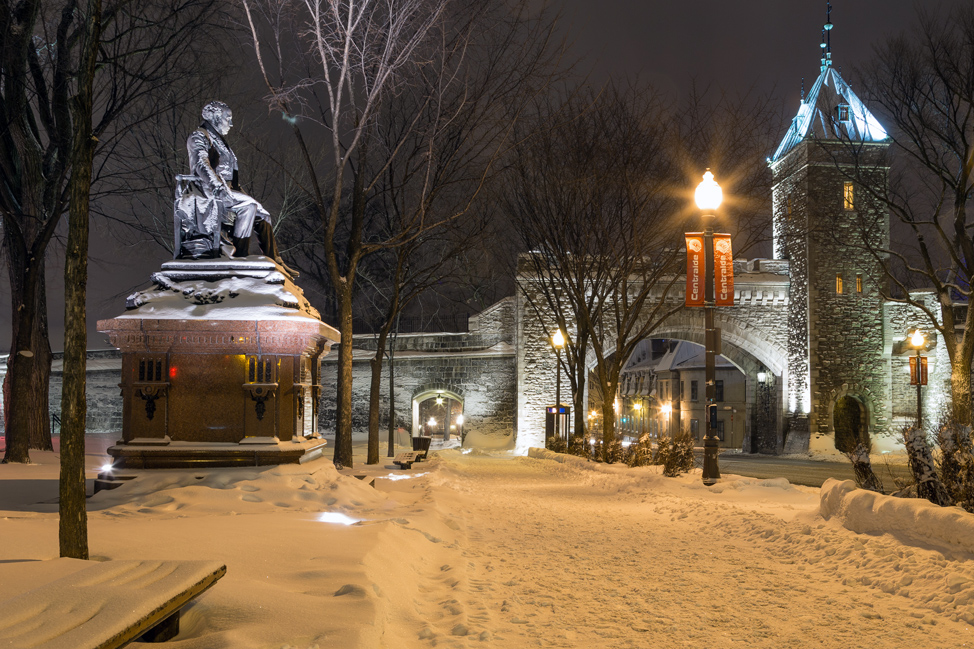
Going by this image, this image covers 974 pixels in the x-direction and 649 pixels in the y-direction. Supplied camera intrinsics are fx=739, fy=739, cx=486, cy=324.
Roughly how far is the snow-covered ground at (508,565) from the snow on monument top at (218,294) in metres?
1.67

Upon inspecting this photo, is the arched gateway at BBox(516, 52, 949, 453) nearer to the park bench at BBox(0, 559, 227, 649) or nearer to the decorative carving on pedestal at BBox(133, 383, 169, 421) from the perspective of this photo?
the decorative carving on pedestal at BBox(133, 383, 169, 421)

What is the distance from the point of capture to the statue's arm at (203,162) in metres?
8.40

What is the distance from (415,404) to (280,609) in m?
27.7

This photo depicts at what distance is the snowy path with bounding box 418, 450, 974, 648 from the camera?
4.23 meters

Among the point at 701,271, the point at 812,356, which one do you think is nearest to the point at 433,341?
the point at 812,356

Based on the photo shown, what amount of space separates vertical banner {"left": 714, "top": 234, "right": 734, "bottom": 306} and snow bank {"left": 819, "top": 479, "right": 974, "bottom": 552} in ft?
17.1

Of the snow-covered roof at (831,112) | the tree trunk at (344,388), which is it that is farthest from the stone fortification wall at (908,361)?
the tree trunk at (344,388)

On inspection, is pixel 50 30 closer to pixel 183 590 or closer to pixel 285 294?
pixel 285 294

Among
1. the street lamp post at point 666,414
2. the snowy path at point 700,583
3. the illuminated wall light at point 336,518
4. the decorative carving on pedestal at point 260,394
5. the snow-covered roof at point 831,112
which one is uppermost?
the snow-covered roof at point 831,112

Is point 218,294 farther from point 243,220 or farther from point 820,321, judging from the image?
point 820,321

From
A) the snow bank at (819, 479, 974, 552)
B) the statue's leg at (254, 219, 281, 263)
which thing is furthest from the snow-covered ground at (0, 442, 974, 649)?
the statue's leg at (254, 219, 281, 263)

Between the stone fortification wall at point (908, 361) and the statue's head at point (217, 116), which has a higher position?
the statue's head at point (217, 116)

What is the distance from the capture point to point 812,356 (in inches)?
1195

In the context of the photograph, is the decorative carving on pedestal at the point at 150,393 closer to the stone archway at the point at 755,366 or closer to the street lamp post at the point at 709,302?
the street lamp post at the point at 709,302
